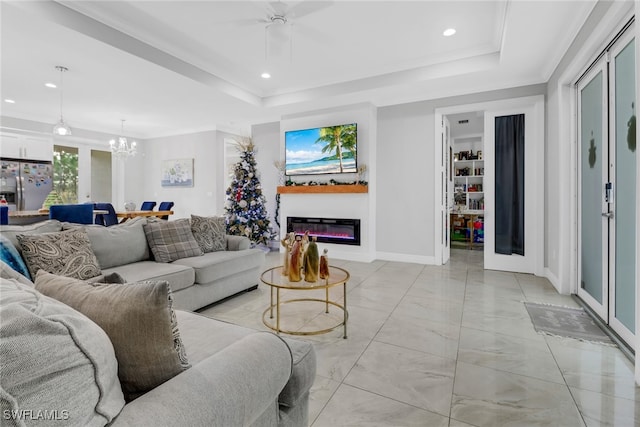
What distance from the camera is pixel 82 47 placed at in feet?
11.4

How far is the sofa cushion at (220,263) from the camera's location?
2.94 m

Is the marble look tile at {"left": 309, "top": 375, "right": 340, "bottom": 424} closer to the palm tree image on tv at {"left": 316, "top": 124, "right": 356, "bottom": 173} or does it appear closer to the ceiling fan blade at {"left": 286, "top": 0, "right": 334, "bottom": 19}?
the ceiling fan blade at {"left": 286, "top": 0, "right": 334, "bottom": 19}

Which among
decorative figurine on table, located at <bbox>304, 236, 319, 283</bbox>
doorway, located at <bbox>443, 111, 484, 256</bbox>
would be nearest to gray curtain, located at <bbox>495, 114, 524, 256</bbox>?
doorway, located at <bbox>443, 111, 484, 256</bbox>

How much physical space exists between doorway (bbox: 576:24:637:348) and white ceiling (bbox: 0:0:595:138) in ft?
2.03

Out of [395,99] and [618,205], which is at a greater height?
[395,99]

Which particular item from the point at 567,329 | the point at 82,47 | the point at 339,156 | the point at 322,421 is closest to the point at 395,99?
the point at 339,156

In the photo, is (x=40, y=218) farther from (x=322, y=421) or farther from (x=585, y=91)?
(x=585, y=91)

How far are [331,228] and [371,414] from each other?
13.4ft

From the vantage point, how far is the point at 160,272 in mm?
2652

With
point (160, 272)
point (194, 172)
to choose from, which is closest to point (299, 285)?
point (160, 272)

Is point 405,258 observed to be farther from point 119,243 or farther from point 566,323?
point 119,243

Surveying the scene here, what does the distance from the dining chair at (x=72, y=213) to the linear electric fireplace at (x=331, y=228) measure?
315 cm

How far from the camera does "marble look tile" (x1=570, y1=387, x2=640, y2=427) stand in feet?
5.05

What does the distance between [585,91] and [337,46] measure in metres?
2.76
